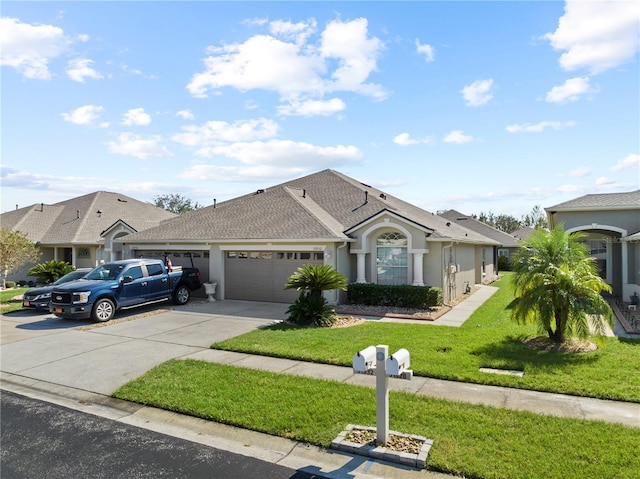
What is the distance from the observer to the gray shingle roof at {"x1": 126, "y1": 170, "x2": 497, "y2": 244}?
687 inches

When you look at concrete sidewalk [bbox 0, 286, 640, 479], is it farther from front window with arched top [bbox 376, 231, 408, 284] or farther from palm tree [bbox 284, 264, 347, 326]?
front window with arched top [bbox 376, 231, 408, 284]

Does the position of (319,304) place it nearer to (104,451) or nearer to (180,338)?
(180,338)

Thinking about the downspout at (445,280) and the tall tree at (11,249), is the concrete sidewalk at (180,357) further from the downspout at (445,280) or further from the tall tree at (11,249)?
the tall tree at (11,249)

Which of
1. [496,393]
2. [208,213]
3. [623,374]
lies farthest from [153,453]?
[208,213]

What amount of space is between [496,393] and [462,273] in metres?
14.8

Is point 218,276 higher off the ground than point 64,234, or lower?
lower

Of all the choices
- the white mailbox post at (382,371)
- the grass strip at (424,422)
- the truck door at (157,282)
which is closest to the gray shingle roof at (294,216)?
Answer: the truck door at (157,282)

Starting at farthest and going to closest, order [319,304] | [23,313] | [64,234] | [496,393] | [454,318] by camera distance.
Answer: [64,234] < [23,313] < [454,318] < [319,304] < [496,393]

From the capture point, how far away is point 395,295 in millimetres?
16078

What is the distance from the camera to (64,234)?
2805 cm

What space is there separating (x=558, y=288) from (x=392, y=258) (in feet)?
26.4

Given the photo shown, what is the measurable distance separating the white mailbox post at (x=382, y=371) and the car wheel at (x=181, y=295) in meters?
13.2

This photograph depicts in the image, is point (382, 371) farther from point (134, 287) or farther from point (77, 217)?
point (77, 217)

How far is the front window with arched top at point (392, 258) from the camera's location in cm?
1705
